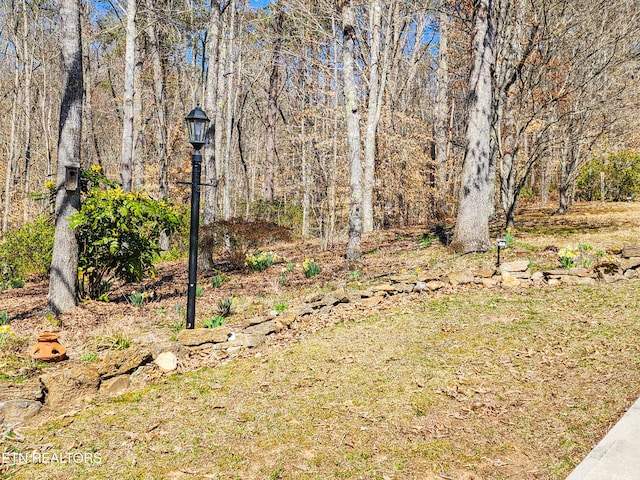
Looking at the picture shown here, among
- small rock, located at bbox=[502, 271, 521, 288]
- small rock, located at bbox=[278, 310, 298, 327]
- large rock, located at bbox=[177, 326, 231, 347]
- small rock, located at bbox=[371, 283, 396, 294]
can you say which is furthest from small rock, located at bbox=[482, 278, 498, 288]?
large rock, located at bbox=[177, 326, 231, 347]

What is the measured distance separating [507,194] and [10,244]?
1252cm

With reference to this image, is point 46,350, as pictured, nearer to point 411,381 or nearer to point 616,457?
point 411,381

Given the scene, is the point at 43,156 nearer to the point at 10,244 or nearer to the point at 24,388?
the point at 10,244

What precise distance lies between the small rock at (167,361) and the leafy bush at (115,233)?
263cm

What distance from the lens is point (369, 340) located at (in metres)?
4.82

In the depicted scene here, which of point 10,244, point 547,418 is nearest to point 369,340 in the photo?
point 547,418

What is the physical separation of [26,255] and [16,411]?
9604 mm

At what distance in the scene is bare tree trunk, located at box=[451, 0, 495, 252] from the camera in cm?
851

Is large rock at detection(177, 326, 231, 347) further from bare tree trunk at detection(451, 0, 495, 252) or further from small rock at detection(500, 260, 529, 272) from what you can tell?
bare tree trunk at detection(451, 0, 495, 252)

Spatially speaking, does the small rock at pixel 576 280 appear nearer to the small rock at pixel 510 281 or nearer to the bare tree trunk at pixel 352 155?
the small rock at pixel 510 281

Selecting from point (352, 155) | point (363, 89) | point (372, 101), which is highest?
point (363, 89)

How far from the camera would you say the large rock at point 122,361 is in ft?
12.8

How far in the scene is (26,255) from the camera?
1125 centimetres

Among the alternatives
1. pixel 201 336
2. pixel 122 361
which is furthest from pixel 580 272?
pixel 122 361
